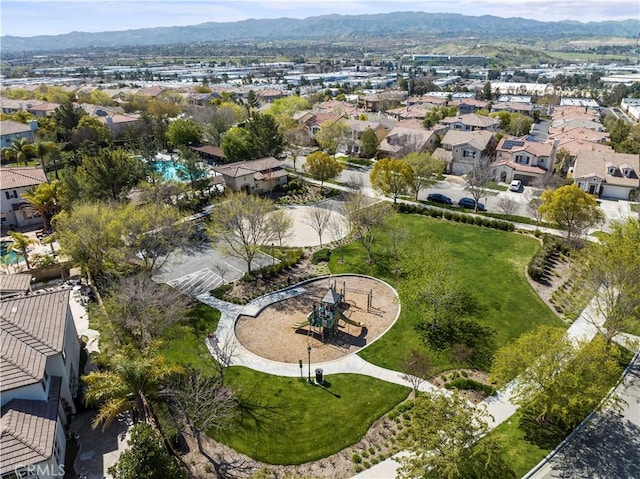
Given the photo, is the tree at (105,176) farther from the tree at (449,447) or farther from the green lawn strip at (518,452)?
the green lawn strip at (518,452)

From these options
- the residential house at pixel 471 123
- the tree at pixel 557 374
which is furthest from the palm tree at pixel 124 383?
the residential house at pixel 471 123

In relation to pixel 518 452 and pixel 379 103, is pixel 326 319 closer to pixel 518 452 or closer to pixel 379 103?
pixel 518 452

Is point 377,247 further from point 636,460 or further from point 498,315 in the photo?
point 636,460

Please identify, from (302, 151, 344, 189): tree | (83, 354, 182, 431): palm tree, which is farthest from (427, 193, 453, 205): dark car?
(83, 354, 182, 431): palm tree

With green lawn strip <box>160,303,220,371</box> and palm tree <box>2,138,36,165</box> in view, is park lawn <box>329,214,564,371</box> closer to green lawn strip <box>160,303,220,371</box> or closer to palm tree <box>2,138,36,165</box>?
green lawn strip <box>160,303,220,371</box>

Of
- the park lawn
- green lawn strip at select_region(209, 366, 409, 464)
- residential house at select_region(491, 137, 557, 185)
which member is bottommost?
the park lawn

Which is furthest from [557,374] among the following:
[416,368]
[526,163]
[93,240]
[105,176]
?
[526,163]
